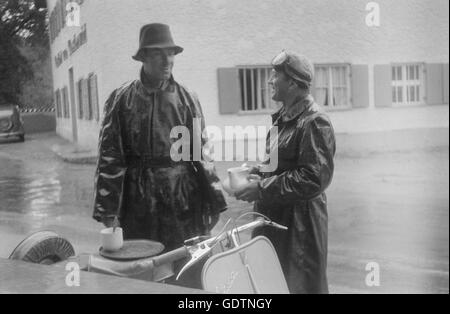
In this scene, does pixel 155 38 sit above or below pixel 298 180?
above

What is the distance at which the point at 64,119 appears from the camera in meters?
2.25

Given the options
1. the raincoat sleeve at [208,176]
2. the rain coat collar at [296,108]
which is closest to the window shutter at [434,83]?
the rain coat collar at [296,108]

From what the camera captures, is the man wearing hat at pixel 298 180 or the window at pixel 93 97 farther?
the window at pixel 93 97

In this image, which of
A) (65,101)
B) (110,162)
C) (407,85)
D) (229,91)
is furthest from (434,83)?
(65,101)

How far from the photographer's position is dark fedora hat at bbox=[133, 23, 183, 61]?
2008 mm

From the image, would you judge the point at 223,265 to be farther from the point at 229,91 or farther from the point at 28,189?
the point at 28,189

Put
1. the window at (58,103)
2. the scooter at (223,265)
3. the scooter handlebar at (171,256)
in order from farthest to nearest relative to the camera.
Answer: the window at (58,103) < the scooter handlebar at (171,256) < the scooter at (223,265)

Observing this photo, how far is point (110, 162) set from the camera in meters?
2.00

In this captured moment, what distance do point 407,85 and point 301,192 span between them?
2.62ft

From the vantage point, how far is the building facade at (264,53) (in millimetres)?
2164

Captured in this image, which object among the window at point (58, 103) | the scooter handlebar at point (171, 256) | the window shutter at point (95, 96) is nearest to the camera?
Result: the scooter handlebar at point (171, 256)

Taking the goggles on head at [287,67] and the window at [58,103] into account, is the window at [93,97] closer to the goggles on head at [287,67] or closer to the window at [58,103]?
the window at [58,103]
